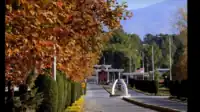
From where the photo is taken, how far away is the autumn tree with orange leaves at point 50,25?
29.9 ft

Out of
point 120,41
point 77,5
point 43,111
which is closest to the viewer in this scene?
point 77,5

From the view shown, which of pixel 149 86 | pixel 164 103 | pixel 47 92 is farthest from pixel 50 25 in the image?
pixel 149 86

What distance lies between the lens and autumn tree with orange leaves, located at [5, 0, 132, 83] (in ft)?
29.9

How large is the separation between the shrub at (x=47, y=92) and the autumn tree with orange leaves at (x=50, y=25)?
194 cm

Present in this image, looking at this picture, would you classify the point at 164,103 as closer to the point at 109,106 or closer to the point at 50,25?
the point at 109,106

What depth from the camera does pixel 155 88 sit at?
2623 inches

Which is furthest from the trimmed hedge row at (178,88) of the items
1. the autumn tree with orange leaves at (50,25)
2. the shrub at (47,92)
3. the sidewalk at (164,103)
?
the autumn tree with orange leaves at (50,25)

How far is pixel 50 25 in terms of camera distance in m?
10.1

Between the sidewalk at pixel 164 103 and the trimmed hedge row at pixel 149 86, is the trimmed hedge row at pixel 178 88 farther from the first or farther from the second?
the trimmed hedge row at pixel 149 86

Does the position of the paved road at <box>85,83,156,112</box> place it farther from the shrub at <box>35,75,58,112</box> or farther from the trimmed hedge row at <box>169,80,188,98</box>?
the shrub at <box>35,75,58,112</box>

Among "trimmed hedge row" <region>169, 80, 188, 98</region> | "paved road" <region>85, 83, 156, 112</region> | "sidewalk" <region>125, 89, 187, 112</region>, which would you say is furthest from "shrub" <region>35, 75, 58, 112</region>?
"trimmed hedge row" <region>169, 80, 188, 98</region>
